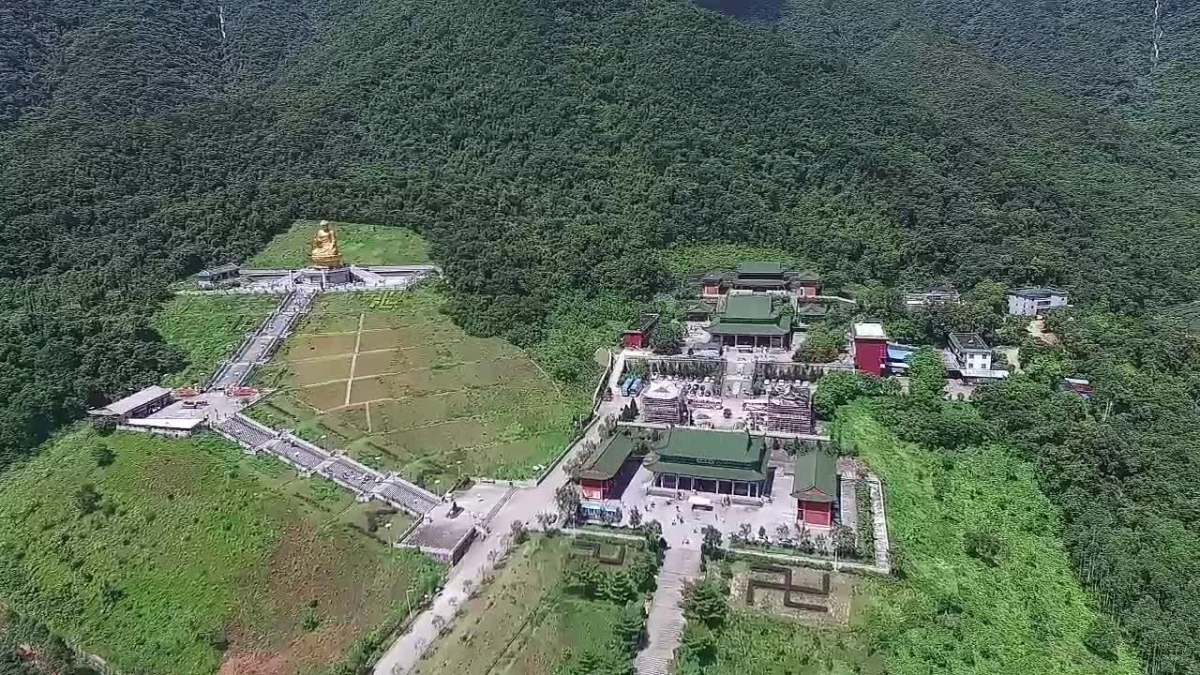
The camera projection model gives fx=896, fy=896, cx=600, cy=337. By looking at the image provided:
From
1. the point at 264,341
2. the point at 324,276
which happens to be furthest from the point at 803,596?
the point at 324,276

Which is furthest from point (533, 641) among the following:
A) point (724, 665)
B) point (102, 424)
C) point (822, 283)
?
point (822, 283)

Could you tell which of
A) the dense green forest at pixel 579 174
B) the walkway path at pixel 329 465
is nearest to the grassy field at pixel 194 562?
the walkway path at pixel 329 465

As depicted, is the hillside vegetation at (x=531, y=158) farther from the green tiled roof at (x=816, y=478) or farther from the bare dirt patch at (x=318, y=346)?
the green tiled roof at (x=816, y=478)

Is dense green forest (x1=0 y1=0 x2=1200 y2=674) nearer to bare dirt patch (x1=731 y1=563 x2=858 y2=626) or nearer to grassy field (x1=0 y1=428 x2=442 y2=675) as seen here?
grassy field (x1=0 y1=428 x2=442 y2=675)

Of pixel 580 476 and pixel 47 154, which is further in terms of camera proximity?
pixel 47 154

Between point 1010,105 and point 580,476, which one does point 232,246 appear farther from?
point 1010,105

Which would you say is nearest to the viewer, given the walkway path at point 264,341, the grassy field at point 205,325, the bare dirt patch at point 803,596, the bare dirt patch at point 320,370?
the bare dirt patch at point 803,596
